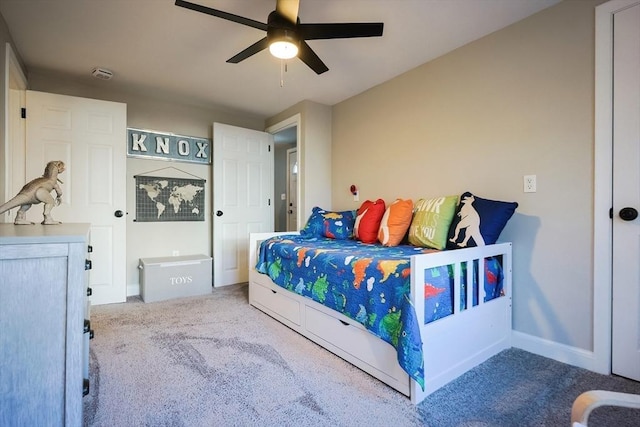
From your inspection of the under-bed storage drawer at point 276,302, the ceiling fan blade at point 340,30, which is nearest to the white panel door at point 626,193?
the ceiling fan blade at point 340,30

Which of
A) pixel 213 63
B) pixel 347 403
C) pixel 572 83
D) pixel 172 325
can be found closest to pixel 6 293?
pixel 347 403

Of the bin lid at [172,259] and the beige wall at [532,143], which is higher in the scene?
the beige wall at [532,143]

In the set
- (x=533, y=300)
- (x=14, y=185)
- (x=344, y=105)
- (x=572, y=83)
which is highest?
(x=344, y=105)

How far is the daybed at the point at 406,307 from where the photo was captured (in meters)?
1.44

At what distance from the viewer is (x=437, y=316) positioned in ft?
5.09

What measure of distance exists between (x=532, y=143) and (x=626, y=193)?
0.56 meters

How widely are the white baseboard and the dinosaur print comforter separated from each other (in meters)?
0.38

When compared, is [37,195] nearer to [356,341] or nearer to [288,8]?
[288,8]

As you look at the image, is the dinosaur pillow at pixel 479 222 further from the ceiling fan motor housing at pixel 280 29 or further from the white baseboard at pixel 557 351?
the ceiling fan motor housing at pixel 280 29

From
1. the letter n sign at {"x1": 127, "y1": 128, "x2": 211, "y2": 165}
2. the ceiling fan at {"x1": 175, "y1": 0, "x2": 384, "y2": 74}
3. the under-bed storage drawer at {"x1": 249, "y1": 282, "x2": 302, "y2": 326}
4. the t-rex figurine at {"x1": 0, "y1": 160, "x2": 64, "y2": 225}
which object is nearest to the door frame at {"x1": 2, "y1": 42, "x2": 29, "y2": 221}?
the letter n sign at {"x1": 127, "y1": 128, "x2": 211, "y2": 165}

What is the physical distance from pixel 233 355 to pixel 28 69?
10.7 ft

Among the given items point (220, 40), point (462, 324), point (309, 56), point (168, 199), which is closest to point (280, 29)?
point (309, 56)

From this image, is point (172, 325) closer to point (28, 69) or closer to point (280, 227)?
point (28, 69)

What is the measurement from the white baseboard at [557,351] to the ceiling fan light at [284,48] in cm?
236
